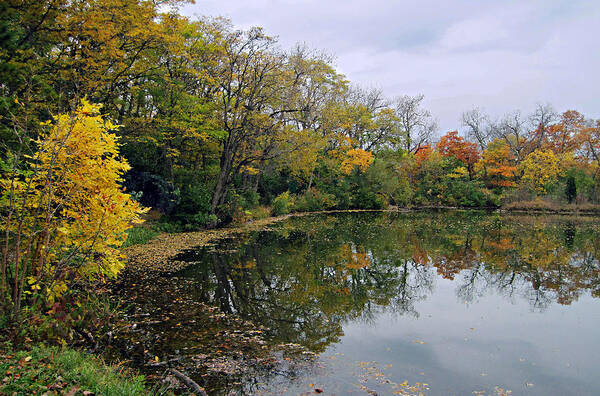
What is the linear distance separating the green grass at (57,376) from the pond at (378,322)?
92 centimetres

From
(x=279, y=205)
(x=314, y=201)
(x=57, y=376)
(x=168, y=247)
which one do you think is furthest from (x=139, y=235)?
(x=314, y=201)

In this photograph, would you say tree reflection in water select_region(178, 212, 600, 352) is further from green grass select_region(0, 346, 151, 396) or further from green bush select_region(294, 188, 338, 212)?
green bush select_region(294, 188, 338, 212)

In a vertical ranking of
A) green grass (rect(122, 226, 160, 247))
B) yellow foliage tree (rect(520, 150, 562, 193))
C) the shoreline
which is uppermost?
yellow foliage tree (rect(520, 150, 562, 193))

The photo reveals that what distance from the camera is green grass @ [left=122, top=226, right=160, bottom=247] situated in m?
13.5

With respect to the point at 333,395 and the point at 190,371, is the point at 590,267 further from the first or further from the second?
the point at 190,371

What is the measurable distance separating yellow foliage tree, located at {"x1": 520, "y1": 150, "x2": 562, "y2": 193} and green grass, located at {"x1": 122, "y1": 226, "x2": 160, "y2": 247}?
115ft

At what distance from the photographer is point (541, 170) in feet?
117

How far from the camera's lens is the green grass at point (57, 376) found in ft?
10.8

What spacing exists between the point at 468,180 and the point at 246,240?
104ft

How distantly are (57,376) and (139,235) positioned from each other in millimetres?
11307

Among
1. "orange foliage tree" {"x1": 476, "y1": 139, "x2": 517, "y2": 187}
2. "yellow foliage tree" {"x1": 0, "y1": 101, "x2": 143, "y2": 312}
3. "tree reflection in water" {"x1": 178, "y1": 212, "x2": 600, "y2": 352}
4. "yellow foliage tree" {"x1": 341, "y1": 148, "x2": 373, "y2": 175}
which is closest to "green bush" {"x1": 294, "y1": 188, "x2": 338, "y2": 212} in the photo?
"yellow foliage tree" {"x1": 341, "y1": 148, "x2": 373, "y2": 175}

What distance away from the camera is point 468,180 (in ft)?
129

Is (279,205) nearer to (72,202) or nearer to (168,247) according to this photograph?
(168,247)

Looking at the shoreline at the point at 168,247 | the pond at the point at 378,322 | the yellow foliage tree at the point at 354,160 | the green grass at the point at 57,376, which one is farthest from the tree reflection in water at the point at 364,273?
the yellow foliage tree at the point at 354,160
